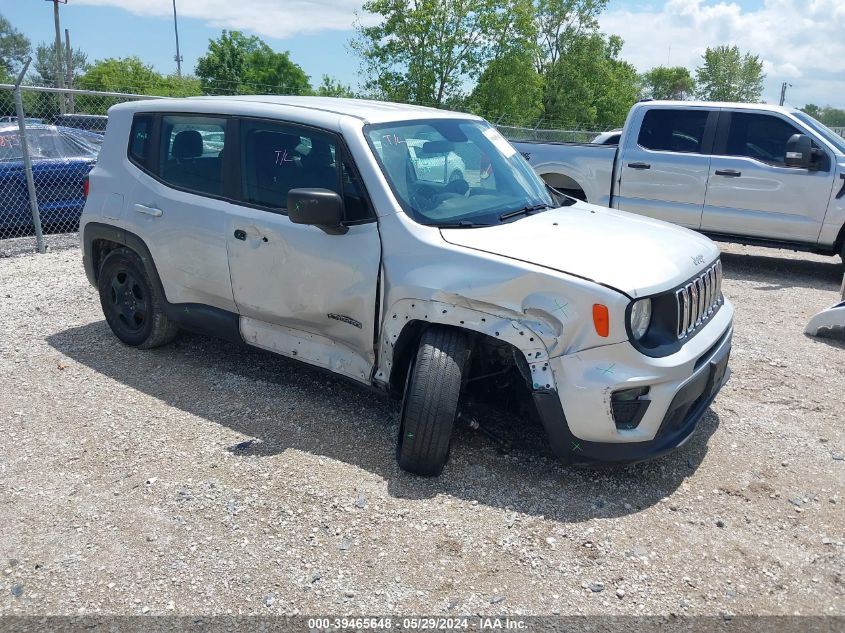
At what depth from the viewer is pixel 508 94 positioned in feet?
94.3

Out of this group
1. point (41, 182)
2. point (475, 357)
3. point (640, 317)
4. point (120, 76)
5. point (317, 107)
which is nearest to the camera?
point (640, 317)

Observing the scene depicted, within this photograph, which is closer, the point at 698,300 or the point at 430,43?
the point at 698,300

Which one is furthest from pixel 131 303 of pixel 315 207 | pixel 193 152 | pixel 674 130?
pixel 674 130

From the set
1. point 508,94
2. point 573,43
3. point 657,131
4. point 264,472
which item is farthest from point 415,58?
point 264,472

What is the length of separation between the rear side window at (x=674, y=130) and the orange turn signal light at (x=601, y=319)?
21.5 feet

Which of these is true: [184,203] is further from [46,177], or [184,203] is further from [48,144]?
[48,144]

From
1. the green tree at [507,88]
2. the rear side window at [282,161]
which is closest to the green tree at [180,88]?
the green tree at [507,88]

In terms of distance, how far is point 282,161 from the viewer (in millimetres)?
4344

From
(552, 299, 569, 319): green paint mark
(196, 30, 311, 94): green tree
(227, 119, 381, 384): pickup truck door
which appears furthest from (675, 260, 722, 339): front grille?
(196, 30, 311, 94): green tree

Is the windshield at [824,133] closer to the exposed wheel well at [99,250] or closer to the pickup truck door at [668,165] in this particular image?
the pickup truck door at [668,165]

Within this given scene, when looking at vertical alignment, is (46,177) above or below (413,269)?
below

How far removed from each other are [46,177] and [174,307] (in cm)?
558

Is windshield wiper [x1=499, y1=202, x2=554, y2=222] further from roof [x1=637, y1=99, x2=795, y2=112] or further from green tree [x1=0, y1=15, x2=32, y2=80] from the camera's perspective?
green tree [x1=0, y1=15, x2=32, y2=80]

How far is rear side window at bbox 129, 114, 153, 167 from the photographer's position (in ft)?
16.6
